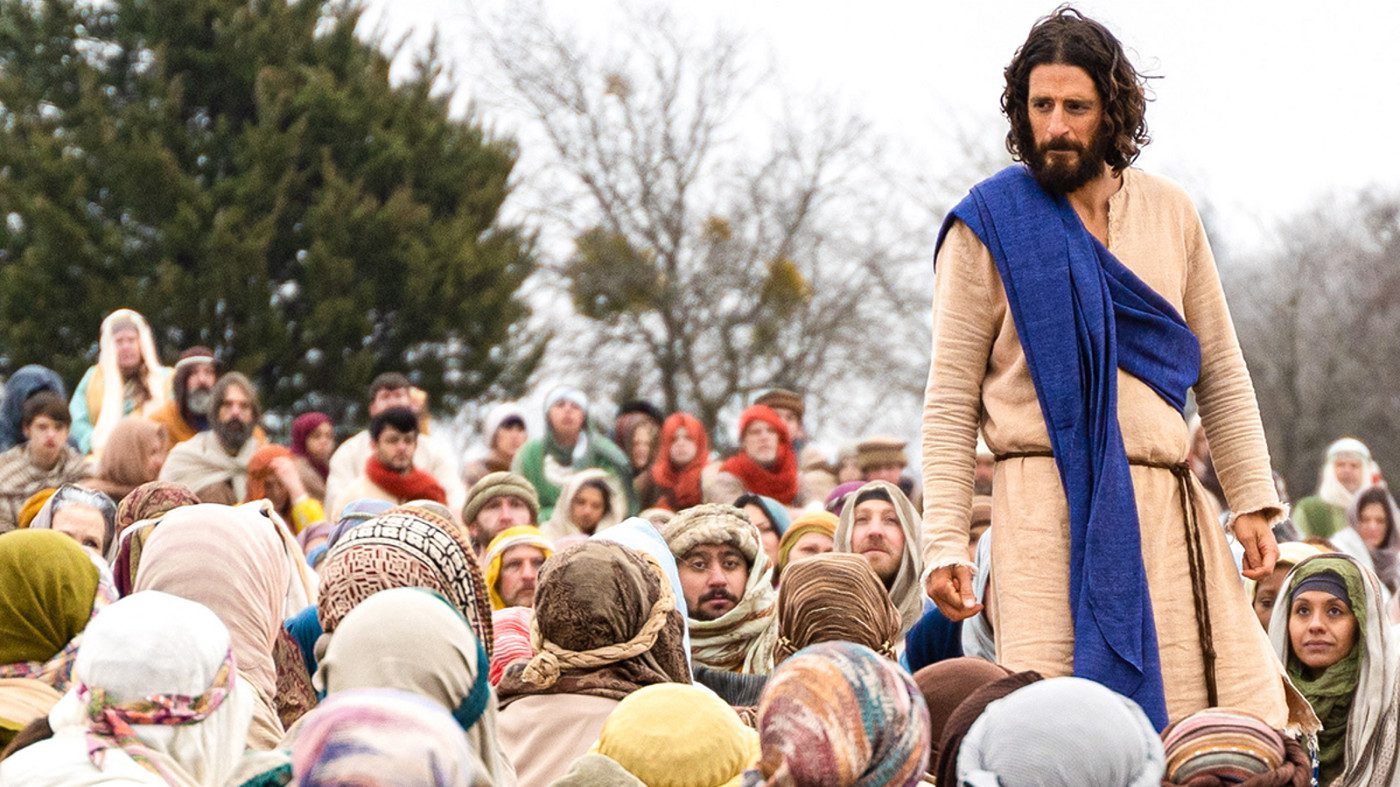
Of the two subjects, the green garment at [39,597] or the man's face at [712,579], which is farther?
the man's face at [712,579]

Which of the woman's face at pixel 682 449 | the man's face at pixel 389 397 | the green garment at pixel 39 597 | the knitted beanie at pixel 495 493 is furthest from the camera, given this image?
the man's face at pixel 389 397

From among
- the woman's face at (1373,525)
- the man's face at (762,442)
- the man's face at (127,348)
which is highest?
the man's face at (127,348)

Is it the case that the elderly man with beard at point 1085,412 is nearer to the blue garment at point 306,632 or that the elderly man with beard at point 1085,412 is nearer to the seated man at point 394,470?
the blue garment at point 306,632

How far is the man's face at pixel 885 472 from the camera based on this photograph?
11992 mm

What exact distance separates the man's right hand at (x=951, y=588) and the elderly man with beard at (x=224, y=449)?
6.58 metres

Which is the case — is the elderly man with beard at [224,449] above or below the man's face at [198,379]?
below

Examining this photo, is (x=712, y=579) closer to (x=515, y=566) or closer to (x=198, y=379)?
(x=515, y=566)

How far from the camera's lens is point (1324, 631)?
20.0 ft

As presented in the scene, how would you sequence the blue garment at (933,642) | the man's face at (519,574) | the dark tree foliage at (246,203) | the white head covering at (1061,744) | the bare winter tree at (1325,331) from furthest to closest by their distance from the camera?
the bare winter tree at (1325,331)
the dark tree foliage at (246,203)
the man's face at (519,574)
the blue garment at (933,642)
the white head covering at (1061,744)

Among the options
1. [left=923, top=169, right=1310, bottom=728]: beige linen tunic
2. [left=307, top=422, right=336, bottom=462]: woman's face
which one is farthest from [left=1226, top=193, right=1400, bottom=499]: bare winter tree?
[left=923, top=169, right=1310, bottom=728]: beige linen tunic

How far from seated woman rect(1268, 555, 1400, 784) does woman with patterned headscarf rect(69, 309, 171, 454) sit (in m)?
7.44

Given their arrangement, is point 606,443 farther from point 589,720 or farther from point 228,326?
point 228,326

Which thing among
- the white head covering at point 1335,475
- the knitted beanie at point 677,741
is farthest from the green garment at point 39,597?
the white head covering at point 1335,475

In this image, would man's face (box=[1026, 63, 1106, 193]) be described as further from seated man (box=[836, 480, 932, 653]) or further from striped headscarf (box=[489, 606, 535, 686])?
seated man (box=[836, 480, 932, 653])
